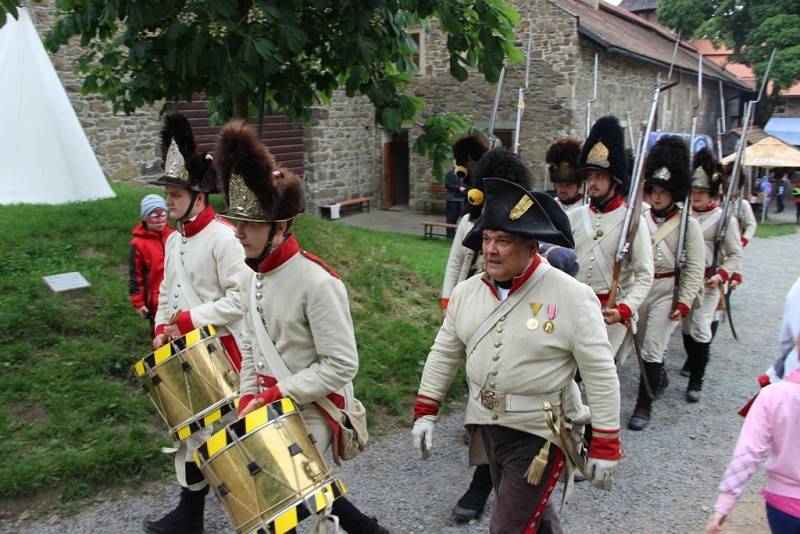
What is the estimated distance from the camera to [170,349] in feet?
12.1

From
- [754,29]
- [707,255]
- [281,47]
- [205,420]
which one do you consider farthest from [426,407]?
[754,29]

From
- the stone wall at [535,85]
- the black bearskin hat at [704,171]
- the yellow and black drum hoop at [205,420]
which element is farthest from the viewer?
the stone wall at [535,85]

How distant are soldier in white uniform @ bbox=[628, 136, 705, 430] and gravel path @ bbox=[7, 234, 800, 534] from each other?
1.54ft

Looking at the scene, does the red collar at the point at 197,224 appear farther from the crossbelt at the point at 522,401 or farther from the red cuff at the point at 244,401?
the crossbelt at the point at 522,401

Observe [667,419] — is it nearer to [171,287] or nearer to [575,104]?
[171,287]

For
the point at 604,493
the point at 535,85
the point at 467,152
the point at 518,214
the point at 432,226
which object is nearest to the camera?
the point at 518,214

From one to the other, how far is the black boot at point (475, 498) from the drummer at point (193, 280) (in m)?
1.55

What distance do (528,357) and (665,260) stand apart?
3570mm

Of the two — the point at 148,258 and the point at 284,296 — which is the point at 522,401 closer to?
the point at 284,296

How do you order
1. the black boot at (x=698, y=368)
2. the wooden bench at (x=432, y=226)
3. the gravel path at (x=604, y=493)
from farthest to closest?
the wooden bench at (x=432, y=226)
the black boot at (x=698, y=368)
the gravel path at (x=604, y=493)

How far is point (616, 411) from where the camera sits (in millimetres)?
3020

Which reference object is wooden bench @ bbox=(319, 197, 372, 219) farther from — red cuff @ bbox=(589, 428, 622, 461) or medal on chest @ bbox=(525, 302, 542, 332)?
red cuff @ bbox=(589, 428, 622, 461)

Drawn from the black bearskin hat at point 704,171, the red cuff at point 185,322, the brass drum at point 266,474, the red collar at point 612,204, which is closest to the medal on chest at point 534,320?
the brass drum at point 266,474

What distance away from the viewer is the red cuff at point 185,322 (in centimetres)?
388
